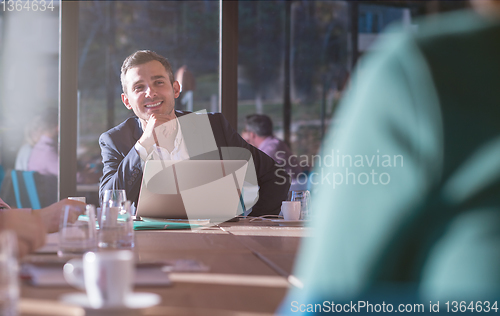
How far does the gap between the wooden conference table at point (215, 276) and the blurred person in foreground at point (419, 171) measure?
0.17 m

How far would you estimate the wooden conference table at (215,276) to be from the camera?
0.76 meters

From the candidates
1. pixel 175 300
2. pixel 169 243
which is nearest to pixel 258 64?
pixel 169 243

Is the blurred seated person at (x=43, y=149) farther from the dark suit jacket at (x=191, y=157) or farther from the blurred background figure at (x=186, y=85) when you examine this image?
the dark suit jacket at (x=191, y=157)

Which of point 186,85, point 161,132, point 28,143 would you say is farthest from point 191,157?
point 186,85

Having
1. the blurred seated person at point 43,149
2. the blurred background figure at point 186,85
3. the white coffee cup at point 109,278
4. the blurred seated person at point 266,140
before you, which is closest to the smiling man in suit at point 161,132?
the white coffee cup at point 109,278

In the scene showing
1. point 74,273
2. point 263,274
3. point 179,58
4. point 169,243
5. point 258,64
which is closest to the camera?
point 74,273

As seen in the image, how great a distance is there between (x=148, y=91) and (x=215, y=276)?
2.07m

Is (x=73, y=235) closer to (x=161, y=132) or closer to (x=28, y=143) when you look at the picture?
(x=161, y=132)

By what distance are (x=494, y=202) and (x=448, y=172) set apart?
3.2 inches

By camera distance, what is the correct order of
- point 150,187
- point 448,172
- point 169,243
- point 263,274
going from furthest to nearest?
point 150,187 < point 169,243 < point 263,274 < point 448,172

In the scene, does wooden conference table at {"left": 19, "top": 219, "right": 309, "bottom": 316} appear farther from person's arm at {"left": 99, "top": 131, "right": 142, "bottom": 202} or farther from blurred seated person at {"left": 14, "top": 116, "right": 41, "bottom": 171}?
blurred seated person at {"left": 14, "top": 116, "right": 41, "bottom": 171}

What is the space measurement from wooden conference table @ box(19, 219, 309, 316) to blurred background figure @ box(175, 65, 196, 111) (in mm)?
4335

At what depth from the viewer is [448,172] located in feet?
2.07

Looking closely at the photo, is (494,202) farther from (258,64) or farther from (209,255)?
(258,64)
